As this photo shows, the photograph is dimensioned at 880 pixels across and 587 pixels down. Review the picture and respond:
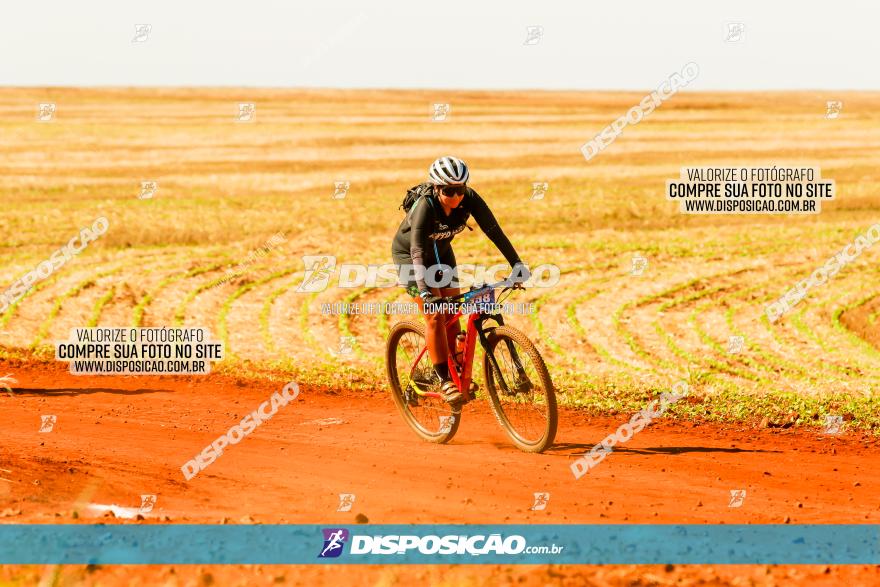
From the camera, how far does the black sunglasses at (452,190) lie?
996 cm

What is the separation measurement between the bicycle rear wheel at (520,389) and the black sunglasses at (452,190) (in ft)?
4.55

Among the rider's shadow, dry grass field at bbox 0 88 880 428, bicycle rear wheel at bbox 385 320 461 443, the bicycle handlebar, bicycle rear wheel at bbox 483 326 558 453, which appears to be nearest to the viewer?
bicycle rear wheel at bbox 483 326 558 453

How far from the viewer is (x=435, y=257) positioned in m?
10.5

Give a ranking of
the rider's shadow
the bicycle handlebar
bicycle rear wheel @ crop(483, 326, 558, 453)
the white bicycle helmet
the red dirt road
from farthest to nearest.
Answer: the rider's shadow → the bicycle handlebar → bicycle rear wheel @ crop(483, 326, 558, 453) → the white bicycle helmet → the red dirt road

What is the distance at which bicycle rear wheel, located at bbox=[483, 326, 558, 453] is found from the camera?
1007cm

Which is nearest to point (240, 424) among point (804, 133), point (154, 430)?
point (154, 430)

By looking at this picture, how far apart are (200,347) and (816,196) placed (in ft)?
95.3

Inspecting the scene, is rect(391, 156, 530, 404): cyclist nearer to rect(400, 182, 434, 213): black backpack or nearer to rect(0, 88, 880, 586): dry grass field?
rect(400, 182, 434, 213): black backpack

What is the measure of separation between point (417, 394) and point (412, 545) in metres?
3.93

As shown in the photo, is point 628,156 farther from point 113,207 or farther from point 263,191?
point 113,207

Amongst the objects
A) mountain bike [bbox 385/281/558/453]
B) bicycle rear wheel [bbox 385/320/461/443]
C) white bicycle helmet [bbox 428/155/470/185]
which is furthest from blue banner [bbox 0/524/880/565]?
white bicycle helmet [bbox 428/155/470/185]

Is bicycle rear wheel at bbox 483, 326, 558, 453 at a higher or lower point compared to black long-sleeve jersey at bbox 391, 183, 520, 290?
lower

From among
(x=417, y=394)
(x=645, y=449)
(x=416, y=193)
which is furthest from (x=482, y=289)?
(x=645, y=449)

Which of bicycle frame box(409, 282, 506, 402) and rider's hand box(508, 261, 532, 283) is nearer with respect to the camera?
rider's hand box(508, 261, 532, 283)
